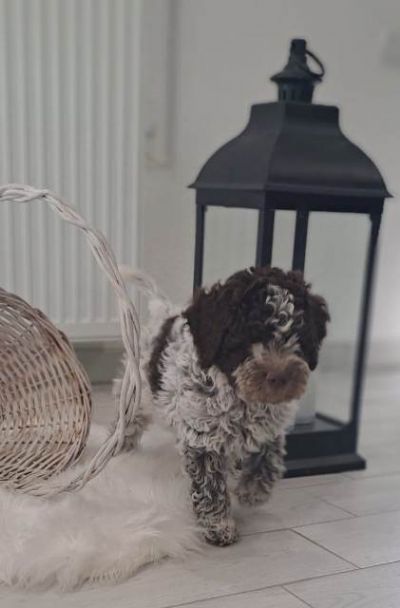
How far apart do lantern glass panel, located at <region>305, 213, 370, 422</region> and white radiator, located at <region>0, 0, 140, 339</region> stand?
2.34ft

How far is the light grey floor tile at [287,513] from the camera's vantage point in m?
1.13

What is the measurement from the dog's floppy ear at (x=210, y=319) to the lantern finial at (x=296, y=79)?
534 mm

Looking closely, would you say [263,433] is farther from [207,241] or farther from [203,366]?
[207,241]

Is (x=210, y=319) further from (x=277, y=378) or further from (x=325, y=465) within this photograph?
(x=325, y=465)

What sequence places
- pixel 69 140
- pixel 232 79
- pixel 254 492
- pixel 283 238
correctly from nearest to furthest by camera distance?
1. pixel 254 492
2. pixel 283 238
3. pixel 69 140
4. pixel 232 79

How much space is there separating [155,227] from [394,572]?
4.31 feet

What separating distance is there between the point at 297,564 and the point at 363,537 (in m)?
0.16

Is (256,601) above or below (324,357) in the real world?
below

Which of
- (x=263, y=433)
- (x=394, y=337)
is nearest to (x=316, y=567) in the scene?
(x=263, y=433)

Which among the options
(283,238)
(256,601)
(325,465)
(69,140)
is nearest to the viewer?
(256,601)

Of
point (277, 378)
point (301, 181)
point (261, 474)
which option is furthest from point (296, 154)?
point (261, 474)

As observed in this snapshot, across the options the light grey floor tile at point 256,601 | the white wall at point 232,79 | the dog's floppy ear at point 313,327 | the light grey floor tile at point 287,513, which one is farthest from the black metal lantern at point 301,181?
the white wall at point 232,79

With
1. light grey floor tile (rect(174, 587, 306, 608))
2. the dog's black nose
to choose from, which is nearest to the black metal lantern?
the dog's black nose

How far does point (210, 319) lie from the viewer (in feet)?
3.13
